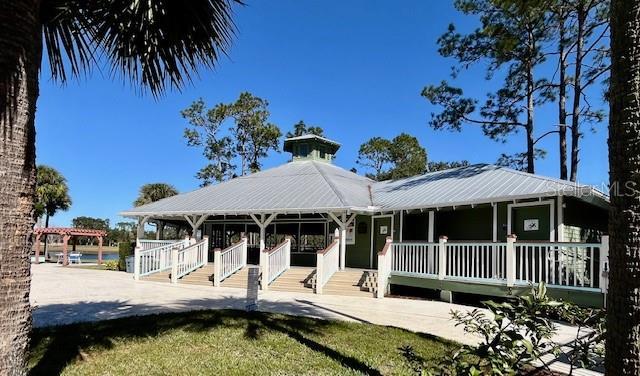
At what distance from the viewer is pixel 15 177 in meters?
2.97

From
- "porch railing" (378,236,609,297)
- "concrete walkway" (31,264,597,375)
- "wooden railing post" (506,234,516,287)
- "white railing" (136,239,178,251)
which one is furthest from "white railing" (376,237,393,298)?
"white railing" (136,239,178,251)

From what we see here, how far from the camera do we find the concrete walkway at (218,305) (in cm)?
830

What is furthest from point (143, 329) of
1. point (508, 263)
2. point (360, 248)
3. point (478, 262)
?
point (360, 248)

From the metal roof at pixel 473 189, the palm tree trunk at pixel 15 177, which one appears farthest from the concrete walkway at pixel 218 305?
the palm tree trunk at pixel 15 177

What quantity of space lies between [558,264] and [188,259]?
482 inches

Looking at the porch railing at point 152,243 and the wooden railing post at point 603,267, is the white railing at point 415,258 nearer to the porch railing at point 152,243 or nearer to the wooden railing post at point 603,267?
the wooden railing post at point 603,267

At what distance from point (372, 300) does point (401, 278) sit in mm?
1432

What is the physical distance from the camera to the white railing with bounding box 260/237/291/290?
551 inches

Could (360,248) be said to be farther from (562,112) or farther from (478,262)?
(562,112)

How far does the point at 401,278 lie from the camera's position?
12.9 m

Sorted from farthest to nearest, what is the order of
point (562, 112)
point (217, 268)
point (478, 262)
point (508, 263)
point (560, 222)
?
point (562, 112)
point (217, 268)
point (478, 262)
point (560, 222)
point (508, 263)

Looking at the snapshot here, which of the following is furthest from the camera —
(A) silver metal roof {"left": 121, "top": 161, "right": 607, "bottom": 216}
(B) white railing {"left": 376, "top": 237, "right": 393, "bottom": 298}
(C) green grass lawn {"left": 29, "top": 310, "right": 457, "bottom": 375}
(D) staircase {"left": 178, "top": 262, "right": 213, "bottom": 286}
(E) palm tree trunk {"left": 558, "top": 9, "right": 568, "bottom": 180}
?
(E) palm tree trunk {"left": 558, "top": 9, "right": 568, "bottom": 180}

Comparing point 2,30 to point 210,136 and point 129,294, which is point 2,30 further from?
point 210,136

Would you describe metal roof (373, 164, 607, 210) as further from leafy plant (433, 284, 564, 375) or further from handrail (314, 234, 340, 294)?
leafy plant (433, 284, 564, 375)
